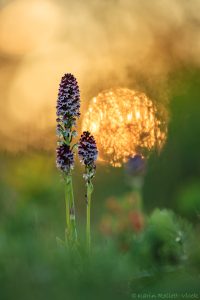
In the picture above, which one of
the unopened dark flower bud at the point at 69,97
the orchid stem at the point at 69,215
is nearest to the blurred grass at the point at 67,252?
the orchid stem at the point at 69,215

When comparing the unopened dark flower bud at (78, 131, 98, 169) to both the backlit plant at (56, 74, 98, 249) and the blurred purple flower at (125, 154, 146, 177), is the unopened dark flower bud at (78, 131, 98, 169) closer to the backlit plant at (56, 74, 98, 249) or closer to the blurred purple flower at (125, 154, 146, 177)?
the backlit plant at (56, 74, 98, 249)

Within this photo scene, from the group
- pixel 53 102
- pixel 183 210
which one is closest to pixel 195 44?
pixel 53 102

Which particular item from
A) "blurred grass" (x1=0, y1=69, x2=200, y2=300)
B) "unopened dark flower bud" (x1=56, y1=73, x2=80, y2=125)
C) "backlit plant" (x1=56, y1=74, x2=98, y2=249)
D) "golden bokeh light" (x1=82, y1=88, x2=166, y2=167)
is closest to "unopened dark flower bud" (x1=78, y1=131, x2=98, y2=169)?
"backlit plant" (x1=56, y1=74, x2=98, y2=249)

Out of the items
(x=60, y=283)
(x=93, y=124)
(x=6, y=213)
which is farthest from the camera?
(x=93, y=124)

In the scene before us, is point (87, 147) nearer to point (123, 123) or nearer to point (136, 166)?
point (136, 166)

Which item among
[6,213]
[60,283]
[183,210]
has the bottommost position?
[60,283]

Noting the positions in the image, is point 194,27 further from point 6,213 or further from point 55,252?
point 55,252

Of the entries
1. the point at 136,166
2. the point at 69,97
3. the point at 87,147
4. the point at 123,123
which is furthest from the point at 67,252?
the point at 123,123

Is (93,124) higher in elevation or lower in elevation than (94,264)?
higher
